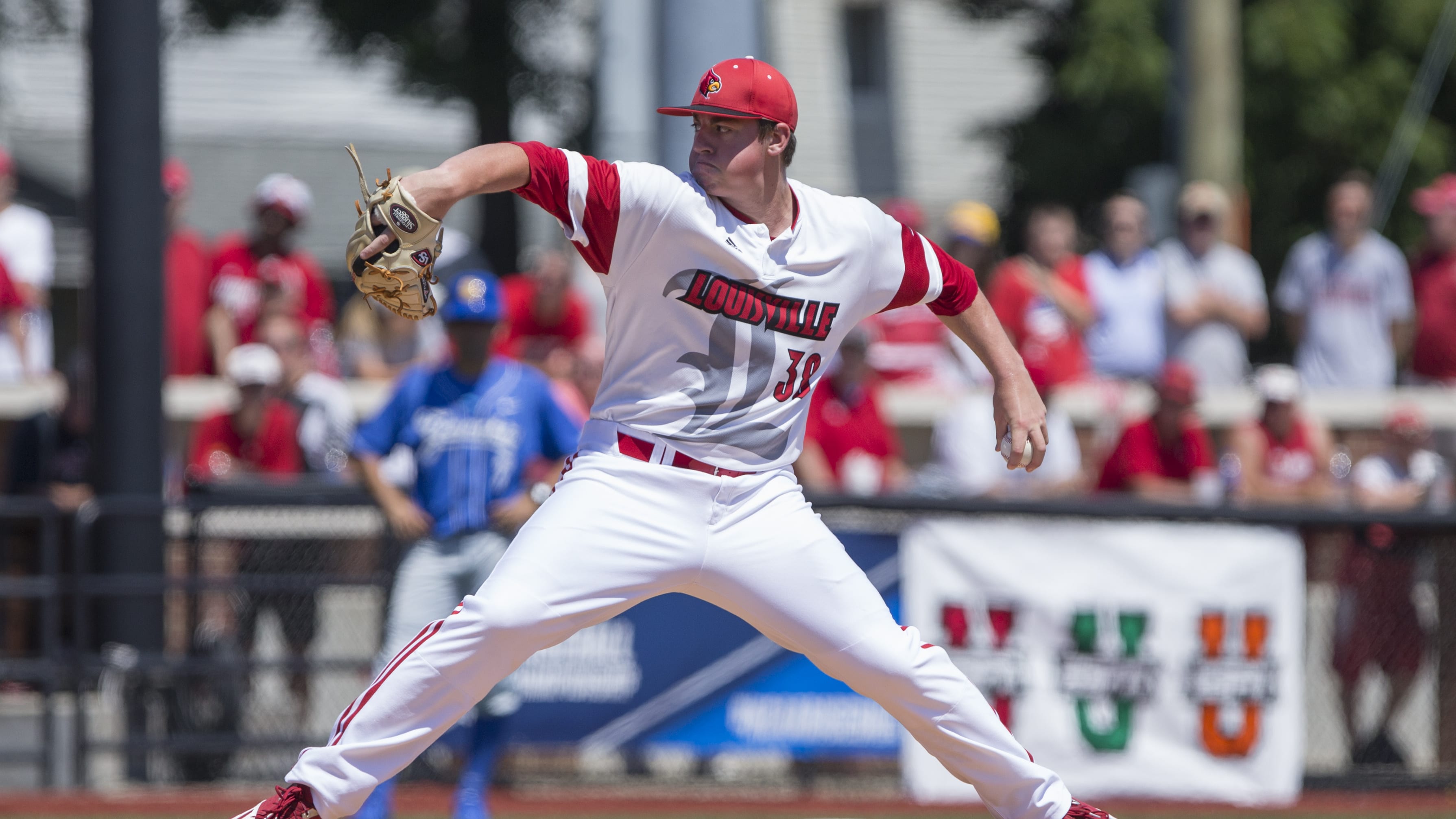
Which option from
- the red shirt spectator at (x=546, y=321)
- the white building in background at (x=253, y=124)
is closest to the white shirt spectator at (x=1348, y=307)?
the red shirt spectator at (x=546, y=321)

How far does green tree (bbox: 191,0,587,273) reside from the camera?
18.0 metres

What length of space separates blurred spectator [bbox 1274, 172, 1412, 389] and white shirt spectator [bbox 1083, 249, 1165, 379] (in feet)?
3.48

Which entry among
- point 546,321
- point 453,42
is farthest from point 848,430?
point 453,42

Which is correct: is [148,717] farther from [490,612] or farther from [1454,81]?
[1454,81]

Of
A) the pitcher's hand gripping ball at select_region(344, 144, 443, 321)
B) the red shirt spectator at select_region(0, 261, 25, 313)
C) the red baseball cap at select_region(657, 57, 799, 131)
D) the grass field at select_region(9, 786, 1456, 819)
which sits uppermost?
the red baseball cap at select_region(657, 57, 799, 131)

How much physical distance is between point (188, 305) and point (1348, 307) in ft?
22.4

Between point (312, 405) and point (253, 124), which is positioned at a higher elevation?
point (312, 405)

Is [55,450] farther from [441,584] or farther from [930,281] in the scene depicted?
[930,281]

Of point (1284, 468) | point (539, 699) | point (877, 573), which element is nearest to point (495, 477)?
point (539, 699)

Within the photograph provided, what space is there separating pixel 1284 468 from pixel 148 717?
5.88 metres

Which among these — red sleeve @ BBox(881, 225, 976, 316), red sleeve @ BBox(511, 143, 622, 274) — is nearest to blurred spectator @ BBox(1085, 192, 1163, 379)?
red sleeve @ BBox(881, 225, 976, 316)

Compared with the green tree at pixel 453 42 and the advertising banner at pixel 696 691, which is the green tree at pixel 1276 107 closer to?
the green tree at pixel 453 42

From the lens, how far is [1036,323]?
32.5ft

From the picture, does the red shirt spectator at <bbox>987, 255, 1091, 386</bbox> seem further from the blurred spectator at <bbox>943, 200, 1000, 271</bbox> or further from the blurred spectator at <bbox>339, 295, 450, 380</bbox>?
the blurred spectator at <bbox>339, 295, 450, 380</bbox>
